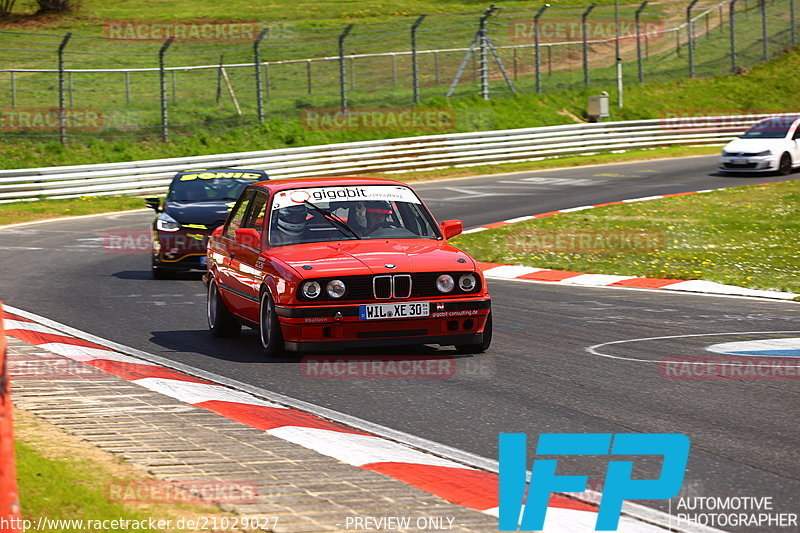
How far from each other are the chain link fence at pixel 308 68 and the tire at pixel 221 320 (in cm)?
1941

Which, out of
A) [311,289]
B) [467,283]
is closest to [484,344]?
[467,283]

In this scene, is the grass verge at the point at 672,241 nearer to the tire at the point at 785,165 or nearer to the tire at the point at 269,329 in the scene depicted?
the tire at the point at 785,165

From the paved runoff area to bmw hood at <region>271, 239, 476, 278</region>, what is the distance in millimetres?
1867

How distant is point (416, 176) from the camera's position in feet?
104

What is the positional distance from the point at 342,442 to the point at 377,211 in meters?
4.14

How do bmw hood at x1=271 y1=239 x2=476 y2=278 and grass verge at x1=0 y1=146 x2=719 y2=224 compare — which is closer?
bmw hood at x1=271 y1=239 x2=476 y2=278

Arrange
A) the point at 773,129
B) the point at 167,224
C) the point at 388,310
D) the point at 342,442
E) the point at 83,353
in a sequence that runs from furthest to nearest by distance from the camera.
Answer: the point at 773,129 → the point at 167,224 → the point at 83,353 → the point at 388,310 → the point at 342,442

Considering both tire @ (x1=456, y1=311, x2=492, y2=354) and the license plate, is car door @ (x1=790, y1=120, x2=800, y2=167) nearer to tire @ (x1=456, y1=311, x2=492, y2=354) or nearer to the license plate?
tire @ (x1=456, y1=311, x2=492, y2=354)

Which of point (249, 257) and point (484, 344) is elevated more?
point (249, 257)

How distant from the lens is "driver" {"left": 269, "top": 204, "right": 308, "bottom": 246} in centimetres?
1008

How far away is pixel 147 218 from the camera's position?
80.8 ft

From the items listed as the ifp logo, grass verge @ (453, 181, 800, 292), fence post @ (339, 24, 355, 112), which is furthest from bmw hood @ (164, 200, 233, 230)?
fence post @ (339, 24, 355, 112)

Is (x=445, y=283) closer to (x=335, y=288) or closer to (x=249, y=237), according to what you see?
(x=335, y=288)

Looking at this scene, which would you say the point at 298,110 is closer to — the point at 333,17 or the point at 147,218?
the point at 147,218
